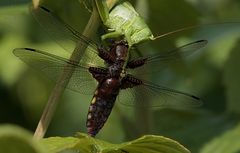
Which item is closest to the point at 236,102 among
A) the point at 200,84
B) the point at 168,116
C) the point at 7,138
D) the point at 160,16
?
the point at 168,116

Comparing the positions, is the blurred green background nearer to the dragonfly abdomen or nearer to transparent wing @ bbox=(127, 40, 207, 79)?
transparent wing @ bbox=(127, 40, 207, 79)

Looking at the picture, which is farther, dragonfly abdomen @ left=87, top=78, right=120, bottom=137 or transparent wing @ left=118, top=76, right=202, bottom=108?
transparent wing @ left=118, top=76, right=202, bottom=108

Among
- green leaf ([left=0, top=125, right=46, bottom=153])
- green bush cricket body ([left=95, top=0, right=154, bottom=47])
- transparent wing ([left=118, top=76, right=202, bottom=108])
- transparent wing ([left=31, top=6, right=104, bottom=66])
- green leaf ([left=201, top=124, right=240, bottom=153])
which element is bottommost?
green leaf ([left=0, top=125, right=46, bottom=153])

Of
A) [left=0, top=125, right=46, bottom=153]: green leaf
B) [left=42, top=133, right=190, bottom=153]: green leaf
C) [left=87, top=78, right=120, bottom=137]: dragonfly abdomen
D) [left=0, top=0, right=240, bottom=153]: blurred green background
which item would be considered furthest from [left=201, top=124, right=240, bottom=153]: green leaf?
[left=0, top=125, right=46, bottom=153]: green leaf

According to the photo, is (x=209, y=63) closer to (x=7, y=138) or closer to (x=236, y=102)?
(x=236, y=102)

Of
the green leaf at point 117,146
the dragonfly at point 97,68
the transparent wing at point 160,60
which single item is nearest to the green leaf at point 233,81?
the transparent wing at point 160,60

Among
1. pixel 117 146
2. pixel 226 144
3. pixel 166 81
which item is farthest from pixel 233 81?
pixel 117 146
